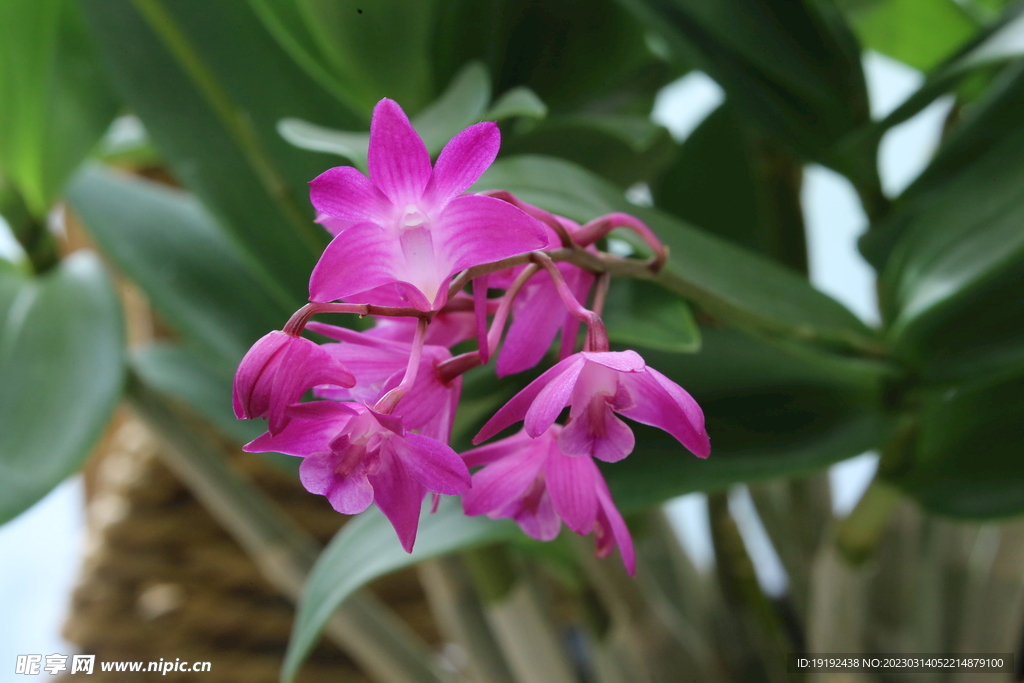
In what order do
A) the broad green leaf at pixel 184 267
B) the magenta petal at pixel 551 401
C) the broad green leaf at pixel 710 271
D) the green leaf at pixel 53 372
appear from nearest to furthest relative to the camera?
the magenta petal at pixel 551 401, the broad green leaf at pixel 710 271, the green leaf at pixel 53 372, the broad green leaf at pixel 184 267

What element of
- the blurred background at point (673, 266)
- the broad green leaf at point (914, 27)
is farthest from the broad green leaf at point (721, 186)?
the broad green leaf at point (914, 27)

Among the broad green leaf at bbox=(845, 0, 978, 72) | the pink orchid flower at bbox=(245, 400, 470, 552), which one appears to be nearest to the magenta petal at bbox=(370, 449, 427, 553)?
the pink orchid flower at bbox=(245, 400, 470, 552)

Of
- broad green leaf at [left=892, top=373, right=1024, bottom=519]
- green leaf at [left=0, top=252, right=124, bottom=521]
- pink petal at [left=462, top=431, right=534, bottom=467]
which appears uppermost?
pink petal at [left=462, top=431, right=534, bottom=467]

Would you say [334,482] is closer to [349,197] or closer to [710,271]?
[349,197]

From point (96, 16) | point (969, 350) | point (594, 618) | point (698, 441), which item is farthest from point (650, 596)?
point (96, 16)

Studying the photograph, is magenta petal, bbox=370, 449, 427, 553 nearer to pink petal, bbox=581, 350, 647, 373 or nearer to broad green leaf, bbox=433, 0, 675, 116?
pink petal, bbox=581, 350, 647, 373

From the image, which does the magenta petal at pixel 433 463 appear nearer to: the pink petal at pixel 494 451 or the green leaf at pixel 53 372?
the pink petal at pixel 494 451
